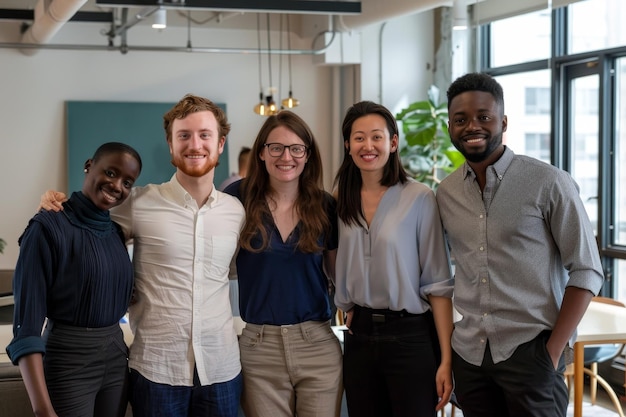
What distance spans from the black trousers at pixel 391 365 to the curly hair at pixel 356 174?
0.35 metres

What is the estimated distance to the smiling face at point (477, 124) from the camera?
2598 millimetres

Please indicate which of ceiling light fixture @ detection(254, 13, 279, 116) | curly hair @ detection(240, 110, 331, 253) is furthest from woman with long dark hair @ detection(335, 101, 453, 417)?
ceiling light fixture @ detection(254, 13, 279, 116)

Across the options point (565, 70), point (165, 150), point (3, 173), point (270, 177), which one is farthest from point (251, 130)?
point (270, 177)

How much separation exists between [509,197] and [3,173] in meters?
7.46

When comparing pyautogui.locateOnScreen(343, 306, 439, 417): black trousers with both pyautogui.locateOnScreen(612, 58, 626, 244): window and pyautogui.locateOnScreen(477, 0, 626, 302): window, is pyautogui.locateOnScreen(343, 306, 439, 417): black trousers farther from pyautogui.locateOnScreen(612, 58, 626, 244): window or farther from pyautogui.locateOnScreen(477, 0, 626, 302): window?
pyautogui.locateOnScreen(612, 58, 626, 244): window

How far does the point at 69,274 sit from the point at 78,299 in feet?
0.26

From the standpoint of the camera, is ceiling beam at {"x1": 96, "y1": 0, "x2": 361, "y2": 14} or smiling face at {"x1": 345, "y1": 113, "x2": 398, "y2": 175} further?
ceiling beam at {"x1": 96, "y1": 0, "x2": 361, "y2": 14}

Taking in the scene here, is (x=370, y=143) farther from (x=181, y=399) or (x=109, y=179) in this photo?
(x=181, y=399)

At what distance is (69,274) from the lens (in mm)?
2506

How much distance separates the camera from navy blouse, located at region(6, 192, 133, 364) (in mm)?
2426

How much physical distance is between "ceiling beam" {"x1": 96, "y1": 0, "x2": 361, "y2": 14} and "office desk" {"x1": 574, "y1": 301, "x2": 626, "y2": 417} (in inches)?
134

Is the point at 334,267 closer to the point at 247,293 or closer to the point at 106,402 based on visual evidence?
the point at 247,293

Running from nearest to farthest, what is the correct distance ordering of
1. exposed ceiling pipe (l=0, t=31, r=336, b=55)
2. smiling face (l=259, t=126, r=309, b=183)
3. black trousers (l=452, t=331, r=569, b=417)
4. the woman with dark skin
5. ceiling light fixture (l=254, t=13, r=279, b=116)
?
the woman with dark skin → black trousers (l=452, t=331, r=569, b=417) → smiling face (l=259, t=126, r=309, b=183) → ceiling light fixture (l=254, t=13, r=279, b=116) → exposed ceiling pipe (l=0, t=31, r=336, b=55)

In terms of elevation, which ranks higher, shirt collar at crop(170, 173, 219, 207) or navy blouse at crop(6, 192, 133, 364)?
shirt collar at crop(170, 173, 219, 207)
